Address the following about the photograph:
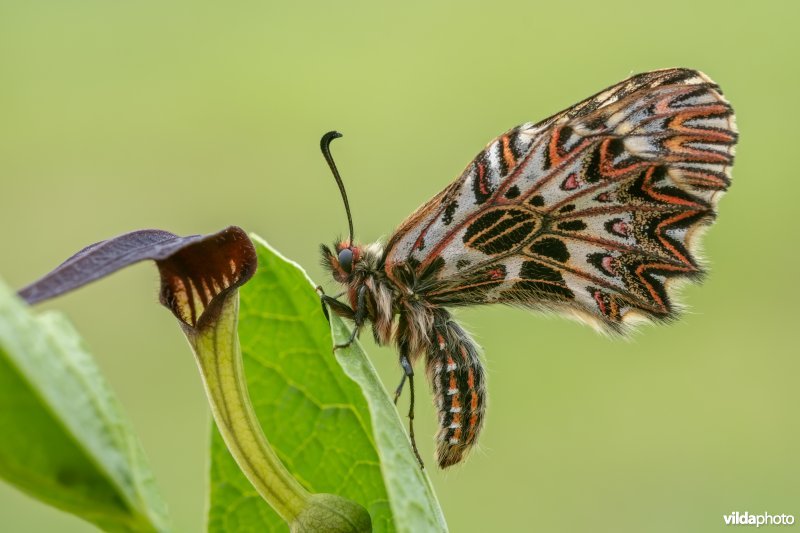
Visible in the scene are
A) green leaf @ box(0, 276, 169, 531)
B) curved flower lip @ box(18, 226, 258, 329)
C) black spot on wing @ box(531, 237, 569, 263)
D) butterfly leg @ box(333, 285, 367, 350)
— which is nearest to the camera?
green leaf @ box(0, 276, 169, 531)

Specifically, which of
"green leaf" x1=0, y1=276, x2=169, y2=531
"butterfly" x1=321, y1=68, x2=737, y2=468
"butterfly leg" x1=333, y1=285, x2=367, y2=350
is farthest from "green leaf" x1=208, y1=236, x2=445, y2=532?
"butterfly leg" x1=333, y1=285, x2=367, y2=350

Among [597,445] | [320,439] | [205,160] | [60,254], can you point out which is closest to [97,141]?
[205,160]

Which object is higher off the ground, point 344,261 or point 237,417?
point 344,261

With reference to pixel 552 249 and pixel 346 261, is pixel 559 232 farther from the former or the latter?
pixel 346 261

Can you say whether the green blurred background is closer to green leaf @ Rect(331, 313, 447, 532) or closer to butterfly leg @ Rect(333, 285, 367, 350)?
butterfly leg @ Rect(333, 285, 367, 350)

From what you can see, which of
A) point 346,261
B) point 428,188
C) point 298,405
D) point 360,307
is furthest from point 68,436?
point 428,188

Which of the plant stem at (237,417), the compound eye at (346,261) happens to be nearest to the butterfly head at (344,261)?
the compound eye at (346,261)

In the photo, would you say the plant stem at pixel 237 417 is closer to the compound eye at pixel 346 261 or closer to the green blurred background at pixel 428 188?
the compound eye at pixel 346 261
